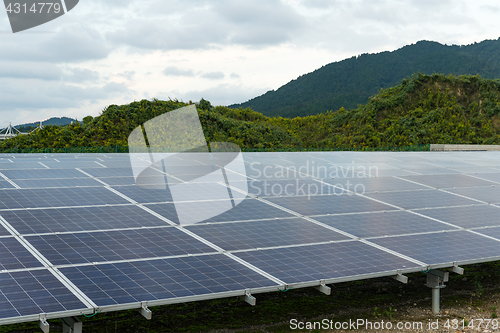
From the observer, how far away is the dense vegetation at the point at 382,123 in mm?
77625

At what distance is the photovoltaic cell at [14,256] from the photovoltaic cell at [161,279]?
93 centimetres

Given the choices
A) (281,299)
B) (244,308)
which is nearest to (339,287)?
(281,299)

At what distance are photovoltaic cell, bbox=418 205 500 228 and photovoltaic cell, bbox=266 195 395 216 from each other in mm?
1922

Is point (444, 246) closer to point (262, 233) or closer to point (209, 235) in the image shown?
point (262, 233)

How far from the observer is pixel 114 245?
45.2ft

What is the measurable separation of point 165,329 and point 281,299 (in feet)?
17.2

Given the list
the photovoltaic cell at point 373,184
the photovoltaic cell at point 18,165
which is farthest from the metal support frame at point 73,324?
the photovoltaic cell at point 373,184

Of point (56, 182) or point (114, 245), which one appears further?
point (56, 182)

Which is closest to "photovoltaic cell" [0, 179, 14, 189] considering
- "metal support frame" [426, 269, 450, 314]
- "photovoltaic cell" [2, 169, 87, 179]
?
"photovoltaic cell" [2, 169, 87, 179]

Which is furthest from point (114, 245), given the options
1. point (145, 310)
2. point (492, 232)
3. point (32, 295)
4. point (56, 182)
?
point (492, 232)

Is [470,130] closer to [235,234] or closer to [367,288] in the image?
Answer: [367,288]

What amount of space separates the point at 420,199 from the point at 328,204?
4967 mm

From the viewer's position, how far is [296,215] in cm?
1800

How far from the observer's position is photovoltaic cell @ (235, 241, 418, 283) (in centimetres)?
1299
